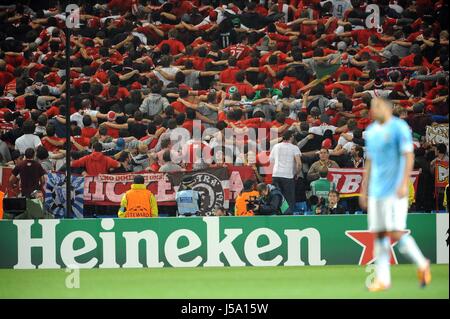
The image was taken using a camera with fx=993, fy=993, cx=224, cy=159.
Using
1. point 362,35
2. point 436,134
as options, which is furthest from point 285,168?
point 362,35

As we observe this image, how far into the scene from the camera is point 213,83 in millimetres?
20922

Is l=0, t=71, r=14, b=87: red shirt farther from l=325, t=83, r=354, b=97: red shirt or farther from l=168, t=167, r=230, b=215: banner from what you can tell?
l=325, t=83, r=354, b=97: red shirt

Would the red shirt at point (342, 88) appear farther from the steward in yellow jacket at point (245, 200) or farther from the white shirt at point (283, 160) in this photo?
the steward in yellow jacket at point (245, 200)

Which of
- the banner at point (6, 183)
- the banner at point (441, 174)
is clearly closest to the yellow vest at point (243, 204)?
the banner at point (441, 174)

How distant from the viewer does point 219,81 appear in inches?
832

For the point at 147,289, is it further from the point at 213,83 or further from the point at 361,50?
the point at 361,50

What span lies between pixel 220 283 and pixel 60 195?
4881 millimetres

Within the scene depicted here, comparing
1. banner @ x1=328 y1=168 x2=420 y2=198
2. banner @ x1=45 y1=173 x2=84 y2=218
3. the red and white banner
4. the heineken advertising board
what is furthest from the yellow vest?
banner @ x1=45 y1=173 x2=84 y2=218

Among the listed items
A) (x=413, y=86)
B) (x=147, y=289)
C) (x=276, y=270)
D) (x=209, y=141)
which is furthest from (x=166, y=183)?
(x=413, y=86)

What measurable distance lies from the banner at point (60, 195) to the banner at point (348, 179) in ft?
14.8

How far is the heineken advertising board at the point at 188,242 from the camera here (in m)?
15.9

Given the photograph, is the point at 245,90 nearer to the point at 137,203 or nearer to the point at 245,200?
the point at 245,200

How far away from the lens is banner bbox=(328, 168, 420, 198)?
58.1 ft

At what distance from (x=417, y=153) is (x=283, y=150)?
2.48 m
